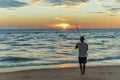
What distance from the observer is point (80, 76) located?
44.4 feet

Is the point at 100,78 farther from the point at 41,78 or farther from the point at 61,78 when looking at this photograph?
the point at 41,78

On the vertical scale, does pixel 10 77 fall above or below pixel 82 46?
below

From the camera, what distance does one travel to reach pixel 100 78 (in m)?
12.9

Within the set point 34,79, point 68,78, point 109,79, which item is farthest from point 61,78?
point 109,79

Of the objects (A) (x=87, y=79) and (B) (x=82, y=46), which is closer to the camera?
(A) (x=87, y=79)

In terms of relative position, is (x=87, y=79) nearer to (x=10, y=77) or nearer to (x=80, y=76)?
(x=80, y=76)

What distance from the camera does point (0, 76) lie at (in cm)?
1378

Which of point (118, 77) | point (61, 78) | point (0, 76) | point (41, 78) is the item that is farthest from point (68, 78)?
point (0, 76)

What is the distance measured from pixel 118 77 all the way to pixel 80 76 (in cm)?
160

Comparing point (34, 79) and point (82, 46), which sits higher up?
point (82, 46)

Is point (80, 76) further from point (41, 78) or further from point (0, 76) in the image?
point (0, 76)

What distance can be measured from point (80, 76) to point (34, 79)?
80.4 inches

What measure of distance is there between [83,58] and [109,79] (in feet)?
5.33

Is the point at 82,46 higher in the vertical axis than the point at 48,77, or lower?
higher
